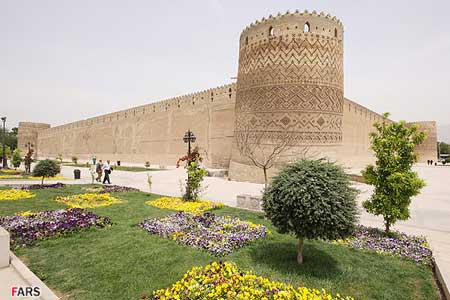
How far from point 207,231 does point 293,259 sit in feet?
6.65

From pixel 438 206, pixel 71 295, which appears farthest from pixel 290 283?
pixel 438 206

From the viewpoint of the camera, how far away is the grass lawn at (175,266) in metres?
3.65

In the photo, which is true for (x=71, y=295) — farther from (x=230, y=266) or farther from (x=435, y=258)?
(x=435, y=258)

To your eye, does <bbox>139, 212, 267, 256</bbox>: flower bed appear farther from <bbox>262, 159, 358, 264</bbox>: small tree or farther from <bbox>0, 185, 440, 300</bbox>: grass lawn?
<bbox>262, 159, 358, 264</bbox>: small tree

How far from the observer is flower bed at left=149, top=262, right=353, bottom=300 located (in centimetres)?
321

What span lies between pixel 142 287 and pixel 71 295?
33.6 inches

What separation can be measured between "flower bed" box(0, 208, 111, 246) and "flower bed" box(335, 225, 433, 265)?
563cm

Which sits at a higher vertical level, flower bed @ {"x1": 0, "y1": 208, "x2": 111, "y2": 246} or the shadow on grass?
flower bed @ {"x1": 0, "y1": 208, "x2": 111, "y2": 246}

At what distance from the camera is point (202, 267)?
13.6ft

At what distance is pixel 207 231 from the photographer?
592 centimetres

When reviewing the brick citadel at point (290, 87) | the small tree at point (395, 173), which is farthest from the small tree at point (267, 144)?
the small tree at point (395, 173)

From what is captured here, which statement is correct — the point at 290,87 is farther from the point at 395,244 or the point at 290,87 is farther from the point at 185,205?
the point at 395,244

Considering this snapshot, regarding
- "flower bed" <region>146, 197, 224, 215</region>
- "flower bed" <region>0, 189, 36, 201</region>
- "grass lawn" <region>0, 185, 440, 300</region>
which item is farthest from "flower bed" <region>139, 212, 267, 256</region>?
"flower bed" <region>0, 189, 36, 201</region>

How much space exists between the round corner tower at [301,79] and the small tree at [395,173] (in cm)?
901
